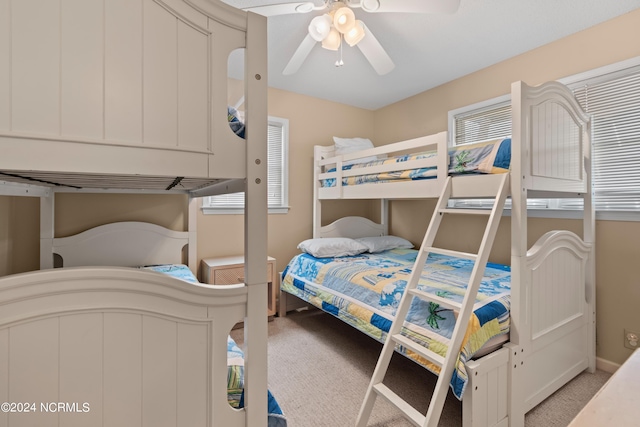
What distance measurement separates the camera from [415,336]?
63.7 inches

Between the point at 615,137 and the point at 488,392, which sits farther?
the point at 615,137

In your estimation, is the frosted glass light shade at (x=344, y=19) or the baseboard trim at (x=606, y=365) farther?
the baseboard trim at (x=606, y=365)

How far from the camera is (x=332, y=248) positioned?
291cm

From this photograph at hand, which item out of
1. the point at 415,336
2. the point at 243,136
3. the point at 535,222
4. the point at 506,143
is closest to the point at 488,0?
the point at 506,143

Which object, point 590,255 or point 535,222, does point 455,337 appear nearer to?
point 590,255

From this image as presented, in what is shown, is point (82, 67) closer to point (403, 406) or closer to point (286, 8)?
point (286, 8)

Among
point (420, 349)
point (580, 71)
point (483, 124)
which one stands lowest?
point (420, 349)

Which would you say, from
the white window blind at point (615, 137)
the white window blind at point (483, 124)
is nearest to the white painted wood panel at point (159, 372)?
the white window blind at point (615, 137)

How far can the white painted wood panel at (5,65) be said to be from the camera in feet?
2.09

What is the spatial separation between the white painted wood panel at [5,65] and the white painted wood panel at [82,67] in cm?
9

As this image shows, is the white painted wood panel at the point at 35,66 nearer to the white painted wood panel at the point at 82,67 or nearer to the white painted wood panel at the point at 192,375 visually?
the white painted wood panel at the point at 82,67

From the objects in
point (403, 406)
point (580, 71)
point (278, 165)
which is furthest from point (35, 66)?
point (580, 71)

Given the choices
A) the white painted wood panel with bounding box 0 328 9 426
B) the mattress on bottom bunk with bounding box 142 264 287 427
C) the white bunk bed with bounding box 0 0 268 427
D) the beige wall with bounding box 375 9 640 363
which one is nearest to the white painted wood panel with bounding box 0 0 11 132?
the white bunk bed with bounding box 0 0 268 427

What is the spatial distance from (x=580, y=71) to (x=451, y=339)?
2.35 m
